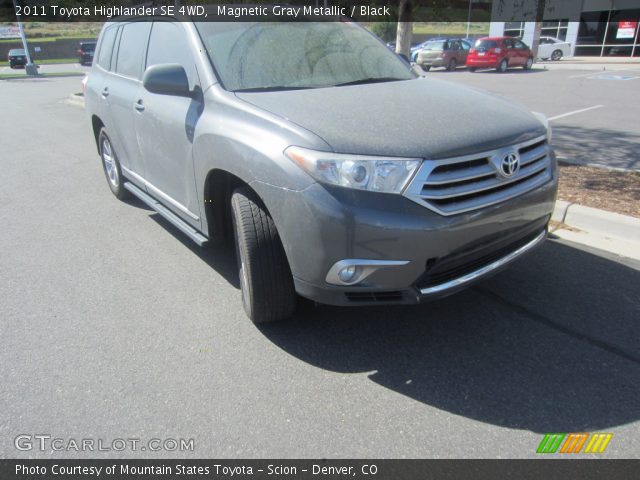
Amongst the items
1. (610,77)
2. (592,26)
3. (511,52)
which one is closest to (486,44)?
(511,52)

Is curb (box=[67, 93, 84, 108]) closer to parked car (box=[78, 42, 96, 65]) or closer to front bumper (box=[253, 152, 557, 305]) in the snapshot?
front bumper (box=[253, 152, 557, 305])

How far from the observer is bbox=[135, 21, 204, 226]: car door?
11.0ft

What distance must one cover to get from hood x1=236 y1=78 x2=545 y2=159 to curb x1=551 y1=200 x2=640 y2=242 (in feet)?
5.71

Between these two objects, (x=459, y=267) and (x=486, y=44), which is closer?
(x=459, y=267)

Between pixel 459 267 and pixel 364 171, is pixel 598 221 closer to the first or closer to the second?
pixel 459 267

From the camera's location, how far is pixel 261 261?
2.81 metres

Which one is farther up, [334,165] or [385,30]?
[334,165]

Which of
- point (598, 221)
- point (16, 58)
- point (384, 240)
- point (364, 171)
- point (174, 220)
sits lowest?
point (16, 58)

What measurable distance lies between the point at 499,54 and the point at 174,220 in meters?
23.1

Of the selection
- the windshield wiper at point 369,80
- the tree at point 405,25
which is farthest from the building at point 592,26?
the windshield wiper at point 369,80

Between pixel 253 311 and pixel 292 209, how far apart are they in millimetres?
831

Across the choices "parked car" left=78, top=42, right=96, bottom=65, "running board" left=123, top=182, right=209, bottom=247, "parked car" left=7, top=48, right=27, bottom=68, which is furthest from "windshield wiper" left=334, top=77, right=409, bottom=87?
"parked car" left=7, top=48, right=27, bottom=68

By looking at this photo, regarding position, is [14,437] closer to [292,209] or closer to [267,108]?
[292,209]

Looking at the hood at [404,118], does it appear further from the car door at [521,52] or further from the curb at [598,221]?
the car door at [521,52]
